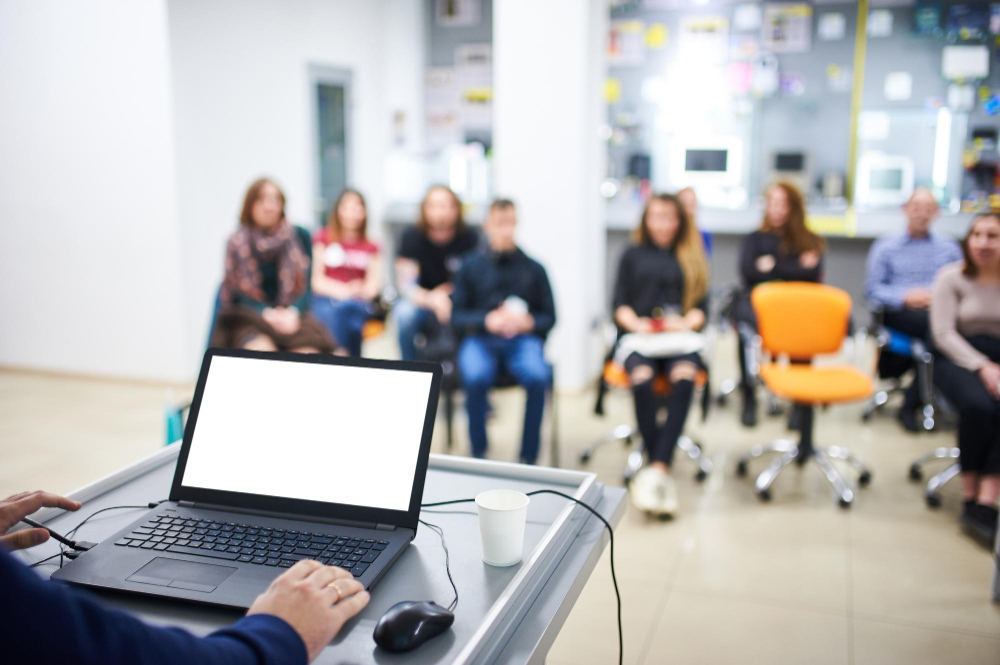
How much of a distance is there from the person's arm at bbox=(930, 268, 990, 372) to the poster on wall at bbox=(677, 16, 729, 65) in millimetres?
4310

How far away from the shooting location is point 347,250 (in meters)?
4.55

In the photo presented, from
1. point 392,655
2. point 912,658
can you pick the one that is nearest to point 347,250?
point 912,658

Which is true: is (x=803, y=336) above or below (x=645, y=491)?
above

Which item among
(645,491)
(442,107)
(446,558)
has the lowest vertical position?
(645,491)

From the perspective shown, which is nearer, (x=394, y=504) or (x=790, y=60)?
(x=394, y=504)

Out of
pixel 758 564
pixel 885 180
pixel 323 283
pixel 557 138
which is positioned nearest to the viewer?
pixel 758 564

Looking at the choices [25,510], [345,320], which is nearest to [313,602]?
[25,510]

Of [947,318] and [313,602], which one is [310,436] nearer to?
[313,602]

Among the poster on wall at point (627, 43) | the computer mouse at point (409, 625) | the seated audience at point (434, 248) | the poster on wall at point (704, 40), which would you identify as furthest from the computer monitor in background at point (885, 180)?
the computer mouse at point (409, 625)

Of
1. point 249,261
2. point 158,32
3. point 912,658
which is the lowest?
point 912,658

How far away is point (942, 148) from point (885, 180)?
0.54m

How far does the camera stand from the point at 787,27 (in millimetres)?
6863

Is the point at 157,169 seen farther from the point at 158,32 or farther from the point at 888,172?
the point at 888,172

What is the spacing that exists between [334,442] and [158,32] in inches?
154
